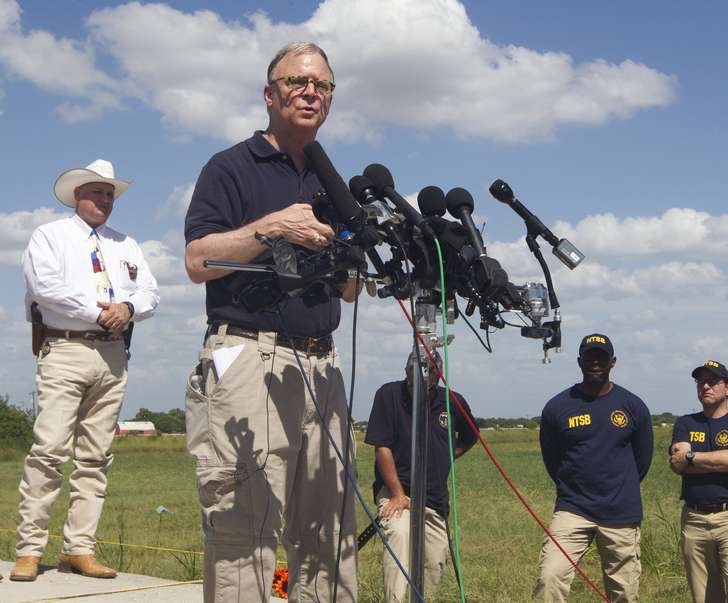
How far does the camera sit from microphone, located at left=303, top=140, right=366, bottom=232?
10.1 feet

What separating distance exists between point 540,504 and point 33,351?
13.0 m

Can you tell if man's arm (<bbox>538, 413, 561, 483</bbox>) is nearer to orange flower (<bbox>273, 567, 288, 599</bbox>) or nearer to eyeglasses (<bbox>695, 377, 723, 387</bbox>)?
eyeglasses (<bbox>695, 377, 723, 387</bbox>)

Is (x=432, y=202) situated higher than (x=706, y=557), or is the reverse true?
(x=432, y=202)

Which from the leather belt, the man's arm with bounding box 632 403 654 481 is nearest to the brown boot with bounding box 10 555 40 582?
the leather belt

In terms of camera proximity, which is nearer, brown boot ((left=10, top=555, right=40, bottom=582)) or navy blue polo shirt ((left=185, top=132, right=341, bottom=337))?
navy blue polo shirt ((left=185, top=132, right=341, bottom=337))

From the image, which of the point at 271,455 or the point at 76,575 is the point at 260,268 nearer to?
the point at 271,455

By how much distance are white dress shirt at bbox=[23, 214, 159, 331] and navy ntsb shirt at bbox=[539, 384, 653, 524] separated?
3.03 metres

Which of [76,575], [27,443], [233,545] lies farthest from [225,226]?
[27,443]

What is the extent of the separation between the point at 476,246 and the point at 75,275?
11.3ft

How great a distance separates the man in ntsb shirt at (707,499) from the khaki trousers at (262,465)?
14.0 ft

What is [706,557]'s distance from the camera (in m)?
7.41

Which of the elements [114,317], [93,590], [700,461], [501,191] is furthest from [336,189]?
[700,461]

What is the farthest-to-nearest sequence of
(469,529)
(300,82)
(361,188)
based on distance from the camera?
(469,529)
(300,82)
(361,188)

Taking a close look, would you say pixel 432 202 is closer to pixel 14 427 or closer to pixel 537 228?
pixel 537 228
